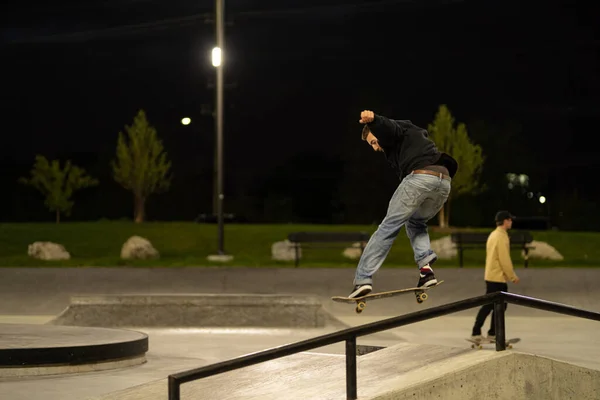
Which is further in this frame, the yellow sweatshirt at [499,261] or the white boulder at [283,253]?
the white boulder at [283,253]

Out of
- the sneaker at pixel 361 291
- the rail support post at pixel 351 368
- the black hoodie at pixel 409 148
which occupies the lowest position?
the rail support post at pixel 351 368

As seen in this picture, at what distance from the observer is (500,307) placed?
722 cm

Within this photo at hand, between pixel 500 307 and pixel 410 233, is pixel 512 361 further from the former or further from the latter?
pixel 410 233

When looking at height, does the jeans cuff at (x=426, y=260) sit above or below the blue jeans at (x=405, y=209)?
below

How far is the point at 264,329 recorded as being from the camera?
47.6ft

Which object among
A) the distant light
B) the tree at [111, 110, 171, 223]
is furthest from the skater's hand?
the tree at [111, 110, 171, 223]

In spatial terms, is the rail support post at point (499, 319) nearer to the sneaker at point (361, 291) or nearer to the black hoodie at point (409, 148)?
the sneaker at point (361, 291)

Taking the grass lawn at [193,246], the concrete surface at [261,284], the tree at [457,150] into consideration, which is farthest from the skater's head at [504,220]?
the tree at [457,150]

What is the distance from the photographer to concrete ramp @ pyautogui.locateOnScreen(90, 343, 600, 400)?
6609mm

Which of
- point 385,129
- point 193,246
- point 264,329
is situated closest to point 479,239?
point 193,246

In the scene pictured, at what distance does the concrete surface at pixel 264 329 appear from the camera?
10023mm

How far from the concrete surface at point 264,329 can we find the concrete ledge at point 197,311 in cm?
18

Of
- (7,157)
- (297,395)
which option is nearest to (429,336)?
(297,395)

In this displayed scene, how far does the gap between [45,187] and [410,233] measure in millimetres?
42786
